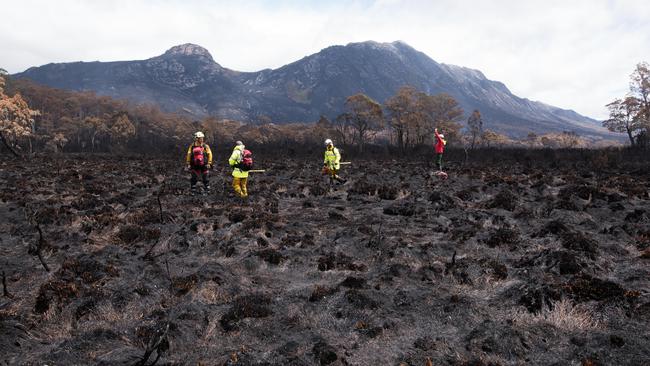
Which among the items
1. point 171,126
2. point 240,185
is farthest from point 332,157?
point 171,126

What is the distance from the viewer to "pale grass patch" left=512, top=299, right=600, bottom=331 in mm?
5719

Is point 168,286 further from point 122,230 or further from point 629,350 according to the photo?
point 629,350

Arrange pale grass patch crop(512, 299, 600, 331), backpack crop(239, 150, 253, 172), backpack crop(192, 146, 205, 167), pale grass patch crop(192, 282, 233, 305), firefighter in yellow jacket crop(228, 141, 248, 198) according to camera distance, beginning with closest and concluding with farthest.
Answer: pale grass patch crop(512, 299, 600, 331) < pale grass patch crop(192, 282, 233, 305) < firefighter in yellow jacket crop(228, 141, 248, 198) < backpack crop(239, 150, 253, 172) < backpack crop(192, 146, 205, 167)

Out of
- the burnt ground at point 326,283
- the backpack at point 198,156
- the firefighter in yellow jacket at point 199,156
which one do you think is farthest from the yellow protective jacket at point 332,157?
the backpack at point 198,156

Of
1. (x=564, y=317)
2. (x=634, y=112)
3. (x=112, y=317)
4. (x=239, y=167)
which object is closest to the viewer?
(x=564, y=317)

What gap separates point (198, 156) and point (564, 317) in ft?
41.6

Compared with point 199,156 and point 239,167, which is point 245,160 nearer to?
point 239,167

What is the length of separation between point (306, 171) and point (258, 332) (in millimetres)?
19787

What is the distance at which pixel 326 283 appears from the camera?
786 centimetres

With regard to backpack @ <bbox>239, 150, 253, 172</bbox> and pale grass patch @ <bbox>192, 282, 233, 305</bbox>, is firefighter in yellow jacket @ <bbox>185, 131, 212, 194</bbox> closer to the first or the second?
backpack @ <bbox>239, 150, 253, 172</bbox>

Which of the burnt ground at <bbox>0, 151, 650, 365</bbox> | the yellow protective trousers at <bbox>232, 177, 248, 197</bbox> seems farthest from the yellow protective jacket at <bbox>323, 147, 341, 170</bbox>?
the yellow protective trousers at <bbox>232, 177, 248, 197</bbox>

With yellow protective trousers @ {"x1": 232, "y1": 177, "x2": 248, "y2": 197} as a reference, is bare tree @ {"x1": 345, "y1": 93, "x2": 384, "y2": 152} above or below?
above

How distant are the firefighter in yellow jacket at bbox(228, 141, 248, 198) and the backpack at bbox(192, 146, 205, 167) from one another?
1053 mm

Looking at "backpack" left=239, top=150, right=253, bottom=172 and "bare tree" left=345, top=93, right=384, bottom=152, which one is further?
"bare tree" left=345, top=93, right=384, bottom=152
